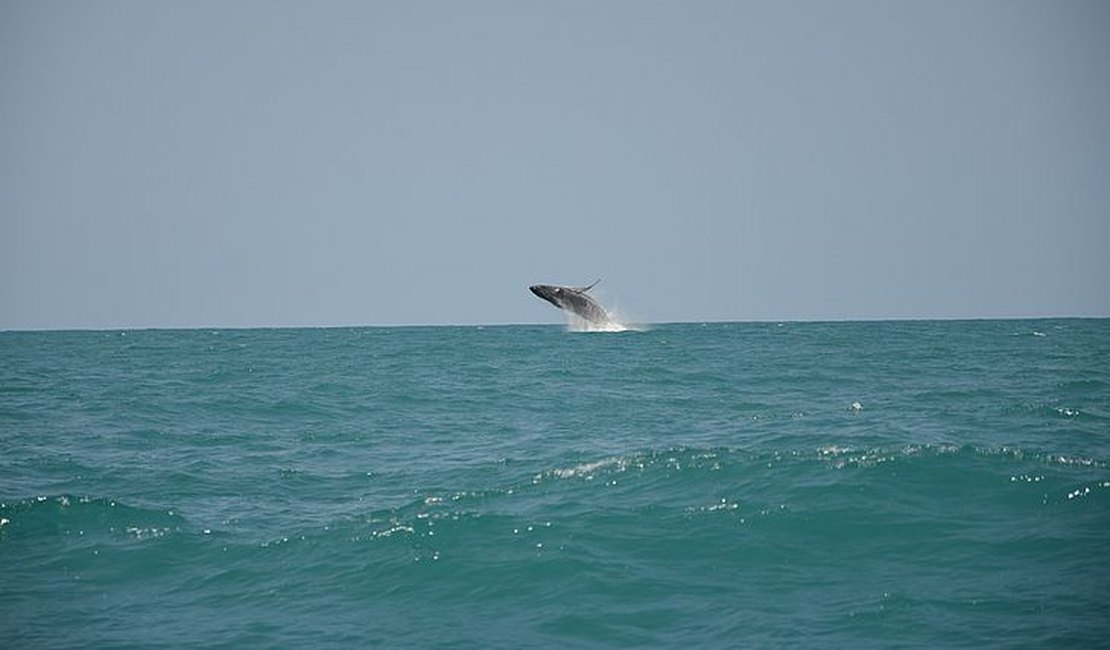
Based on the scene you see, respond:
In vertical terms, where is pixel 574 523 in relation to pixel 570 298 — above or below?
below

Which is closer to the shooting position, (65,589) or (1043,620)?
(1043,620)

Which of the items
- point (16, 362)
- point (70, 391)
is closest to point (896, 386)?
point (70, 391)

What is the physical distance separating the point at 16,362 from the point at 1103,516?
60.9 meters

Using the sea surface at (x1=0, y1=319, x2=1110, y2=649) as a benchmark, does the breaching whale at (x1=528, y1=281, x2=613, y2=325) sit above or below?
above

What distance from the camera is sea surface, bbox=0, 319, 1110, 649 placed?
13375mm

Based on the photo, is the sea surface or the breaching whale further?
the breaching whale

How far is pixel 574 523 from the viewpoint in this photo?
17.2 m

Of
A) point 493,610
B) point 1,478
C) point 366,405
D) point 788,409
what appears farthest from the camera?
point 366,405

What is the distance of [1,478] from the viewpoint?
2194cm

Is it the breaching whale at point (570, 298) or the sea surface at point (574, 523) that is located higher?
the breaching whale at point (570, 298)

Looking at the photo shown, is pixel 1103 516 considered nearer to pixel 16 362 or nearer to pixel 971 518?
pixel 971 518

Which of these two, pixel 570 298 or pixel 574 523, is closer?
pixel 574 523

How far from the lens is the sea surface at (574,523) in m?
13.4

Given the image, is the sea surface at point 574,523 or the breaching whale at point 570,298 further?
the breaching whale at point 570,298
